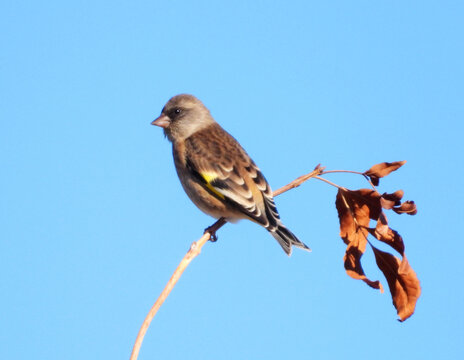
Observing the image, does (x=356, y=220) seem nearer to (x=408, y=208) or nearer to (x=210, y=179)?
(x=408, y=208)

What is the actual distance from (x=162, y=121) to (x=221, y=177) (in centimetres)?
149

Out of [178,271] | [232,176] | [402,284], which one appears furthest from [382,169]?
[232,176]

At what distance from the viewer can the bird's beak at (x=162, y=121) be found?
23.8ft

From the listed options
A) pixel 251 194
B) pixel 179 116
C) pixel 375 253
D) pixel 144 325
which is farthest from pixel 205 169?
pixel 144 325

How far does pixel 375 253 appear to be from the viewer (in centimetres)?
390

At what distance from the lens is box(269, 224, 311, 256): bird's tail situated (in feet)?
17.6

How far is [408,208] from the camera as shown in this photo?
3879 mm

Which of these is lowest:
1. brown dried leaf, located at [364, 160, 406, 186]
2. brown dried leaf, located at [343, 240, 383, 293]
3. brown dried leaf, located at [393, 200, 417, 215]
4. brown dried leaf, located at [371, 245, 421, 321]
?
brown dried leaf, located at [371, 245, 421, 321]

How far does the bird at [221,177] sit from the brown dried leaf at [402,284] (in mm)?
1612

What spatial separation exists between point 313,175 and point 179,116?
11.4 ft

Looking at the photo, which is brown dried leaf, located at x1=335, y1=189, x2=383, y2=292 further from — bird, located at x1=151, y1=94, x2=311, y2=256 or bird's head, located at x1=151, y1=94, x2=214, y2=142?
bird's head, located at x1=151, y1=94, x2=214, y2=142

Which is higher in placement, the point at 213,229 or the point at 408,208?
the point at 213,229

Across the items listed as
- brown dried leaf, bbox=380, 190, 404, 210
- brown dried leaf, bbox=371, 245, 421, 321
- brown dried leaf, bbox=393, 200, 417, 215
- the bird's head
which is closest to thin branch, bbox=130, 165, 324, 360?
brown dried leaf, bbox=380, 190, 404, 210

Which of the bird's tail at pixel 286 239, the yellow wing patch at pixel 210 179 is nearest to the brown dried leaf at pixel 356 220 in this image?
the bird's tail at pixel 286 239
